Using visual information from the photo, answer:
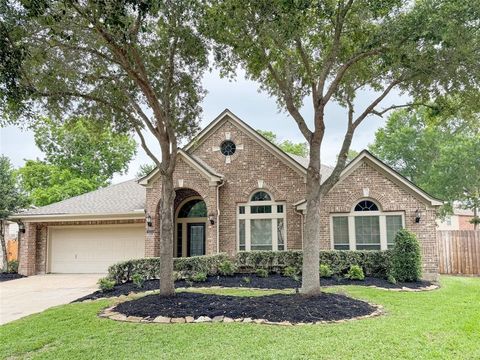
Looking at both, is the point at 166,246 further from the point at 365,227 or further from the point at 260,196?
the point at 365,227

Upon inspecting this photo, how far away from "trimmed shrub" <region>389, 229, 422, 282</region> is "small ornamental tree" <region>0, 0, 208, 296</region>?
7.24 metres

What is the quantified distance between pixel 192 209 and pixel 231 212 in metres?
2.46

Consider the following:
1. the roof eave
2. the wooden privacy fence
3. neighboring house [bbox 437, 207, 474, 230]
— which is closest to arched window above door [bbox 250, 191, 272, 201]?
the roof eave

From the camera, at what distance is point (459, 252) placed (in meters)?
16.7

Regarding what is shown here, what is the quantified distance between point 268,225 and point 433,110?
286 inches

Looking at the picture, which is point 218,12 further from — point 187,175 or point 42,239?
point 42,239

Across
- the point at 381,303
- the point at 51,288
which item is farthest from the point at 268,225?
the point at 51,288

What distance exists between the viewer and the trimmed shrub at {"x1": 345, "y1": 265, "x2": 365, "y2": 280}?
12.7m

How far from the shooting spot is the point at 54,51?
391 inches

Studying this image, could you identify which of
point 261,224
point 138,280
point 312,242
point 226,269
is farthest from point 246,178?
point 312,242

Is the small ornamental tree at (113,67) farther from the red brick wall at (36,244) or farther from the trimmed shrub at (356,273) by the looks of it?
the red brick wall at (36,244)

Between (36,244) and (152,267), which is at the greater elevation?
(36,244)

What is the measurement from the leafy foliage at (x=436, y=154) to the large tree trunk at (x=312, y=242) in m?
14.9

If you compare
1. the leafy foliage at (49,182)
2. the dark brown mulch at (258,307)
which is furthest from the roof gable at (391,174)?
the leafy foliage at (49,182)
